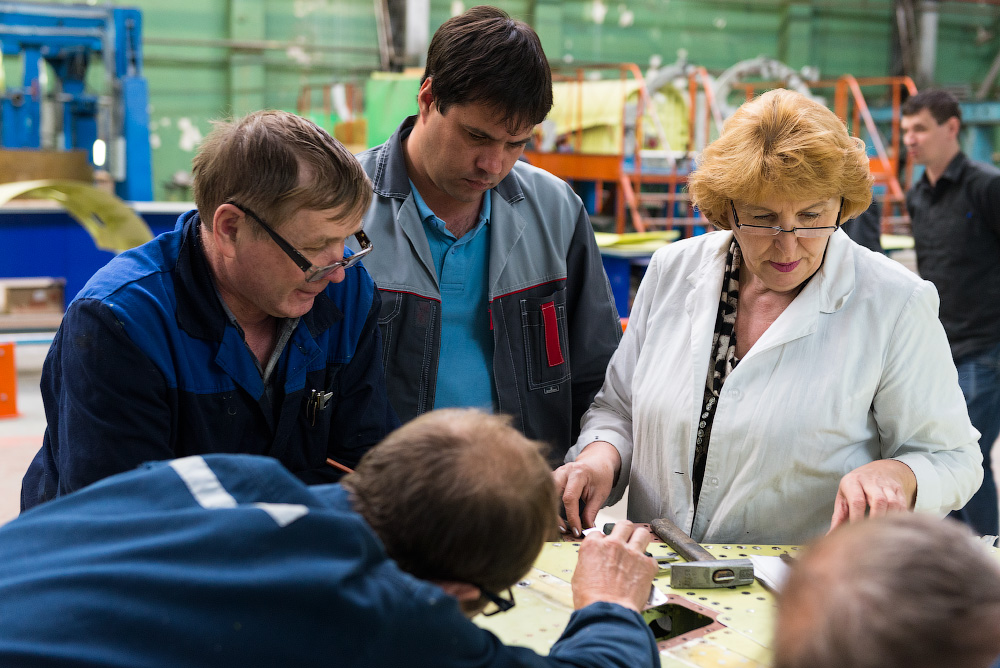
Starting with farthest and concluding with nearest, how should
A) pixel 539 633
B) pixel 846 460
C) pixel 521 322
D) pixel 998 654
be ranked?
1. pixel 521 322
2. pixel 846 460
3. pixel 539 633
4. pixel 998 654

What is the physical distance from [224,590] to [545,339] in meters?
1.48

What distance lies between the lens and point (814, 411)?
1.83 metres

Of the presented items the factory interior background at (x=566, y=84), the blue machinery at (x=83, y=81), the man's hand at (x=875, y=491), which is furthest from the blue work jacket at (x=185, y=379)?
the blue machinery at (x=83, y=81)

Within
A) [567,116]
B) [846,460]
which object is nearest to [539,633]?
[846,460]

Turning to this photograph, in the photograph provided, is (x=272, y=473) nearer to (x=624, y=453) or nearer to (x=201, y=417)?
(x=201, y=417)

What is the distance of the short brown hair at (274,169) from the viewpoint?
5.00 feet

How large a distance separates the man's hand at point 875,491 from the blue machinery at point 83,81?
6.33 metres

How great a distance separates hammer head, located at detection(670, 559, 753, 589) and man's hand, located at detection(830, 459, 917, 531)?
222 millimetres

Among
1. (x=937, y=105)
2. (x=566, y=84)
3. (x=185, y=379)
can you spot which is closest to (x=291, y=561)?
(x=185, y=379)

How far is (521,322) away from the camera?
90.0 inches

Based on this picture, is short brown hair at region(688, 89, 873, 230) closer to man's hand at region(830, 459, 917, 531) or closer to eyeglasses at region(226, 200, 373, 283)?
man's hand at region(830, 459, 917, 531)

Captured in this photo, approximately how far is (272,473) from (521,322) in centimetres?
129

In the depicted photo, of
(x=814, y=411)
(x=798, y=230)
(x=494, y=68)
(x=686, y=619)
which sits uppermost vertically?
(x=494, y=68)

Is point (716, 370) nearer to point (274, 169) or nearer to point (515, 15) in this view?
point (274, 169)
